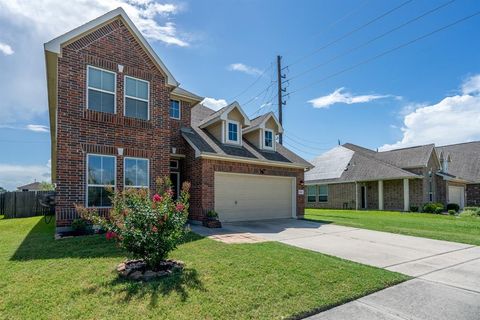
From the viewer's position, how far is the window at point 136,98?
11422 millimetres

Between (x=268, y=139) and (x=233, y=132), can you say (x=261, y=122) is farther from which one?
(x=233, y=132)

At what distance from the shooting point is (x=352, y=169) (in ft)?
93.2

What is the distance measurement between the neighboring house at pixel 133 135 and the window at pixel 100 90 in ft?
0.11

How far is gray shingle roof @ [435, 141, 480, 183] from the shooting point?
105ft

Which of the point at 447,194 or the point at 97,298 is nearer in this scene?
the point at 97,298

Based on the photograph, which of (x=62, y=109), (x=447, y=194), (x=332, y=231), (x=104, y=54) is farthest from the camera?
(x=447, y=194)

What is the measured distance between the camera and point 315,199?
30672 millimetres

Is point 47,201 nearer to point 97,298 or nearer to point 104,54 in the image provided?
point 104,54

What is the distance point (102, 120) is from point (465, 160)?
126 ft

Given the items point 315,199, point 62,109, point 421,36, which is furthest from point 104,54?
point 315,199

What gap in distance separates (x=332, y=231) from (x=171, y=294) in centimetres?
876

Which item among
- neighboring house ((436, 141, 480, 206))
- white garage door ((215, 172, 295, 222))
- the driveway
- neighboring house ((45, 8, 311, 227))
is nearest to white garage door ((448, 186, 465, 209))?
neighboring house ((436, 141, 480, 206))

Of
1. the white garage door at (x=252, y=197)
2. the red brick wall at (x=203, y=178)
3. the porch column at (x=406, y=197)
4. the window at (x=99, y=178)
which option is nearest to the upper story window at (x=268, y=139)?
the white garage door at (x=252, y=197)

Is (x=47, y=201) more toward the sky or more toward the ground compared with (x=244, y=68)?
more toward the ground
